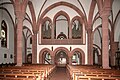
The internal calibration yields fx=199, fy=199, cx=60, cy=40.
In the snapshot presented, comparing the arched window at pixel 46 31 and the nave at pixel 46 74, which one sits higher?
the arched window at pixel 46 31

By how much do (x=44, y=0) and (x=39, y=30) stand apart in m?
4.54

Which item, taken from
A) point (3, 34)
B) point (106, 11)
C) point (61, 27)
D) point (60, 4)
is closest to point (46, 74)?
point (106, 11)

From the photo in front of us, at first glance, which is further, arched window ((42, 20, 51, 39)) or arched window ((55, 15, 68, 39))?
arched window ((55, 15, 68, 39))

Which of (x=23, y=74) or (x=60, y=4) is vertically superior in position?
(x=60, y=4)

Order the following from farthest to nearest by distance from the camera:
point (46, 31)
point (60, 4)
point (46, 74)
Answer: point (46, 31) → point (60, 4) → point (46, 74)

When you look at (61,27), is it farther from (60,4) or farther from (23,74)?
(23,74)

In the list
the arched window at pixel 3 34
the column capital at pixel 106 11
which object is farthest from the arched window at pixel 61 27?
the column capital at pixel 106 11

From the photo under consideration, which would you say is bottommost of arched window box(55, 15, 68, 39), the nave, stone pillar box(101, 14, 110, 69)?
the nave

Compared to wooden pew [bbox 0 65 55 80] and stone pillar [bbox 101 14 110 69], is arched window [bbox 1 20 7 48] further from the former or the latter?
wooden pew [bbox 0 65 55 80]

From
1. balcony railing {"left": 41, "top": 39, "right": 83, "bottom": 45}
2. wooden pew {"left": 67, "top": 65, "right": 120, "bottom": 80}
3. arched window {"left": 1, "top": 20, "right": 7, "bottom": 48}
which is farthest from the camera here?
balcony railing {"left": 41, "top": 39, "right": 83, "bottom": 45}

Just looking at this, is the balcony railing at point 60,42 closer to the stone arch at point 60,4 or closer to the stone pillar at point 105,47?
the stone arch at point 60,4

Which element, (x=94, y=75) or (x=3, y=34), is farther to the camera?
(x=3, y=34)

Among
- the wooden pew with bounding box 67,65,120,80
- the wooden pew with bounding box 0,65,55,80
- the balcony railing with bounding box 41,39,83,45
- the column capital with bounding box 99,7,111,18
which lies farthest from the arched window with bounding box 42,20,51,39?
the wooden pew with bounding box 67,65,120,80

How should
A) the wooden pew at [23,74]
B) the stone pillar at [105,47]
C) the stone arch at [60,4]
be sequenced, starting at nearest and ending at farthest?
the wooden pew at [23,74]
the stone pillar at [105,47]
the stone arch at [60,4]
